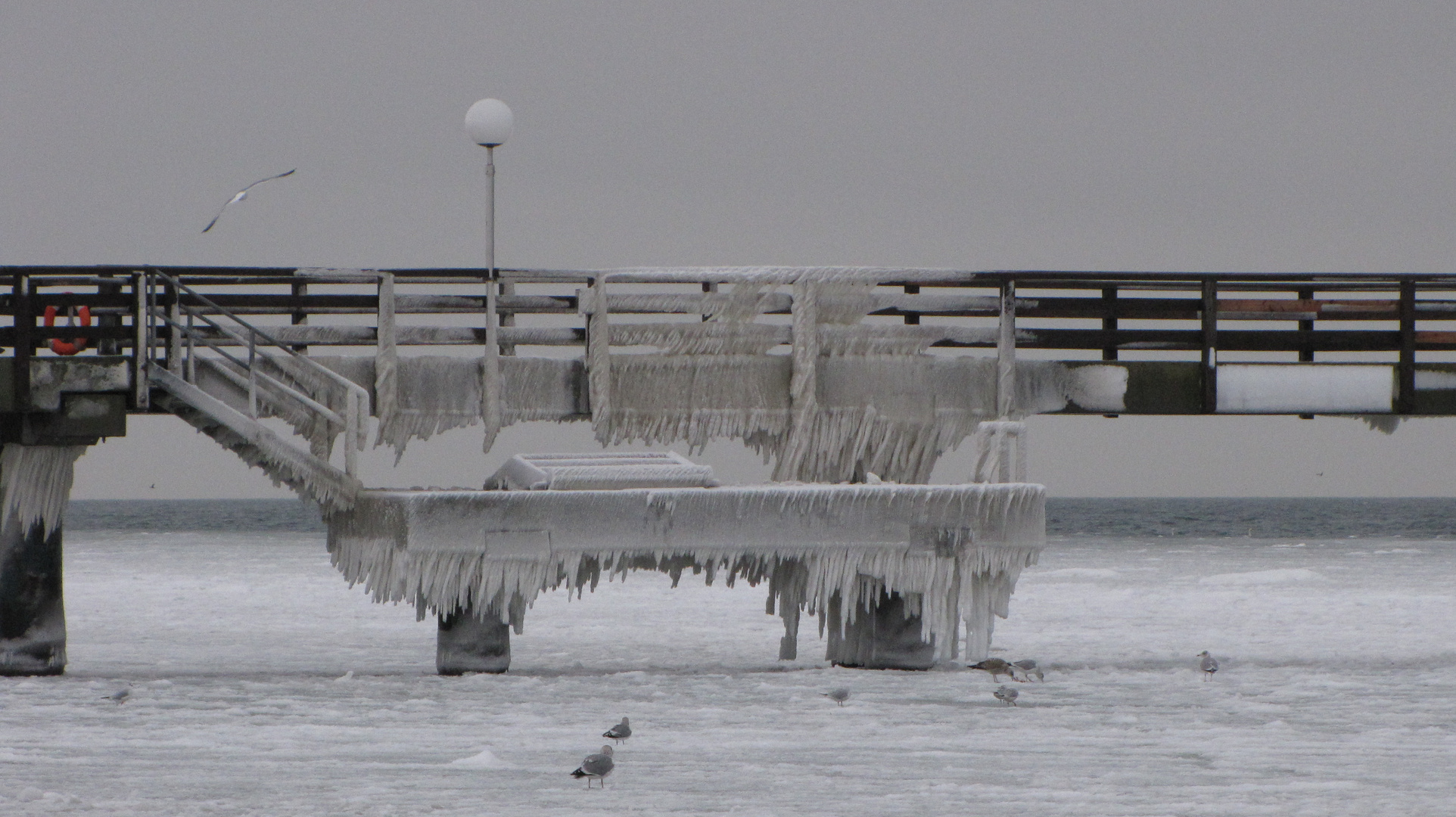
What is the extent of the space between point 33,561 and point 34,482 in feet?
2.49

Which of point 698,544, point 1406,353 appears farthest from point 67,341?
point 1406,353

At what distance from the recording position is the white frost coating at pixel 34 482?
14656 millimetres

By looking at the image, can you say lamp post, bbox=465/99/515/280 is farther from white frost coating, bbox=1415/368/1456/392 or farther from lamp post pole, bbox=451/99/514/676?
white frost coating, bbox=1415/368/1456/392

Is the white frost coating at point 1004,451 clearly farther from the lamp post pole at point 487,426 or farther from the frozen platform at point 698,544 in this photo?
the lamp post pole at point 487,426

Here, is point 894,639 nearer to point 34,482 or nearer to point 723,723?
point 723,723

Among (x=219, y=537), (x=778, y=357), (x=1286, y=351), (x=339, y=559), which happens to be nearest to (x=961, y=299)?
(x=778, y=357)

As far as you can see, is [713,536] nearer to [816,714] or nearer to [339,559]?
[816,714]

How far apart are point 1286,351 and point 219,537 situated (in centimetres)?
5275

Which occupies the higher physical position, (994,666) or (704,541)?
(704,541)

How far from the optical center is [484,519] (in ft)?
46.2

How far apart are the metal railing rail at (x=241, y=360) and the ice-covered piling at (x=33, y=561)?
130cm

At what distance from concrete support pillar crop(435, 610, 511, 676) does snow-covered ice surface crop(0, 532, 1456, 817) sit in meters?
0.19

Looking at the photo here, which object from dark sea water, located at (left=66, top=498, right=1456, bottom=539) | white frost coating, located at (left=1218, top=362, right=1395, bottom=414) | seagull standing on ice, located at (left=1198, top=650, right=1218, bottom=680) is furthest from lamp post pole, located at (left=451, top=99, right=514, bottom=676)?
dark sea water, located at (left=66, top=498, right=1456, bottom=539)

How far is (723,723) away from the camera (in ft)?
40.8
